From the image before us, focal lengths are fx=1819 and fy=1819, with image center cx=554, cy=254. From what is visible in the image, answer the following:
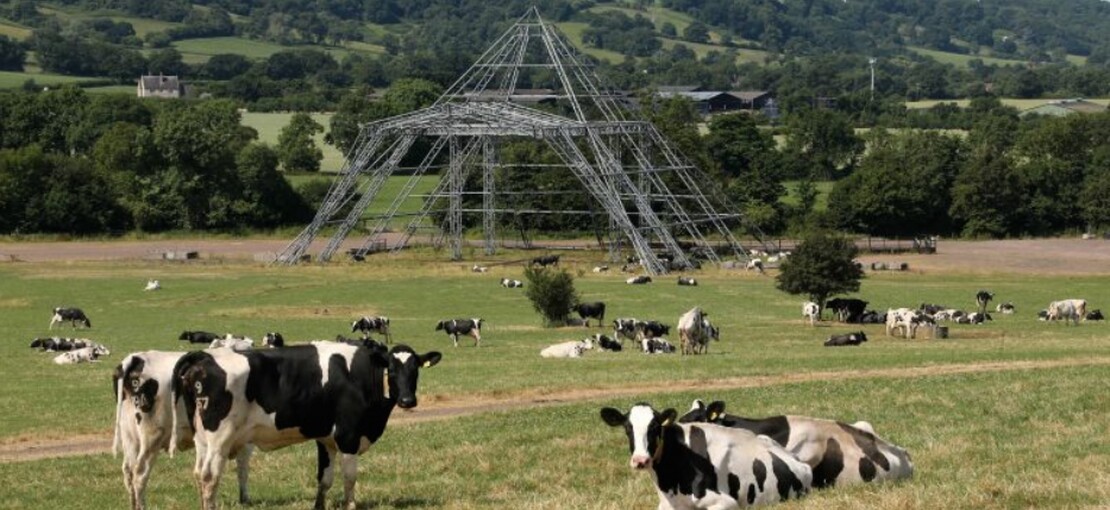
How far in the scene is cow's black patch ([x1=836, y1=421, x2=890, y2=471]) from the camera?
18422mm

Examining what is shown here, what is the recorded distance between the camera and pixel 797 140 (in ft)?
518

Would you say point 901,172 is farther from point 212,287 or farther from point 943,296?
point 212,287

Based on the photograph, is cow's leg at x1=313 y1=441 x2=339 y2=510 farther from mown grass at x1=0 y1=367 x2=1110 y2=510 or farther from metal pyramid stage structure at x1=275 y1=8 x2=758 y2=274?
metal pyramid stage structure at x1=275 y1=8 x2=758 y2=274

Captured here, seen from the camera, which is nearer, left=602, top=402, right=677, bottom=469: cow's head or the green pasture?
left=602, top=402, right=677, bottom=469: cow's head

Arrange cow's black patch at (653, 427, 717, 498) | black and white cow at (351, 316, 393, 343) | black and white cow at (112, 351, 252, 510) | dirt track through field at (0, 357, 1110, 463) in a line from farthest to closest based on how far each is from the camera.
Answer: black and white cow at (351, 316, 393, 343) < dirt track through field at (0, 357, 1110, 463) < black and white cow at (112, 351, 252, 510) < cow's black patch at (653, 427, 717, 498)

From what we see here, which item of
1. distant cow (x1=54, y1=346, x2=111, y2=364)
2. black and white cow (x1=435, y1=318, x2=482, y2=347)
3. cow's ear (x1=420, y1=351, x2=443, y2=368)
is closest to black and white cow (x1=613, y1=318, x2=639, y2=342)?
black and white cow (x1=435, y1=318, x2=482, y2=347)

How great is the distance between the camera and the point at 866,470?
18312 millimetres

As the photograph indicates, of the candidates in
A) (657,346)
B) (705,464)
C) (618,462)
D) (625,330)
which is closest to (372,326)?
(625,330)

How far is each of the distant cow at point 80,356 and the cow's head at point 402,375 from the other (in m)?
26.1

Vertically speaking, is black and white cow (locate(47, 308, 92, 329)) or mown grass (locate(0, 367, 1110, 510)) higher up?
mown grass (locate(0, 367, 1110, 510))

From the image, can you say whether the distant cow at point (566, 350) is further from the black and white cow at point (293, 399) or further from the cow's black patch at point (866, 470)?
the cow's black patch at point (866, 470)

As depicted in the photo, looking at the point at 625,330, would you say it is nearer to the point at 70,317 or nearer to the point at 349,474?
the point at 70,317

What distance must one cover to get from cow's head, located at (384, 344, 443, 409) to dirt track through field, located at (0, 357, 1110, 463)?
7.90 metres

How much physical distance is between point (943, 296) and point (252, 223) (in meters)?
58.7
